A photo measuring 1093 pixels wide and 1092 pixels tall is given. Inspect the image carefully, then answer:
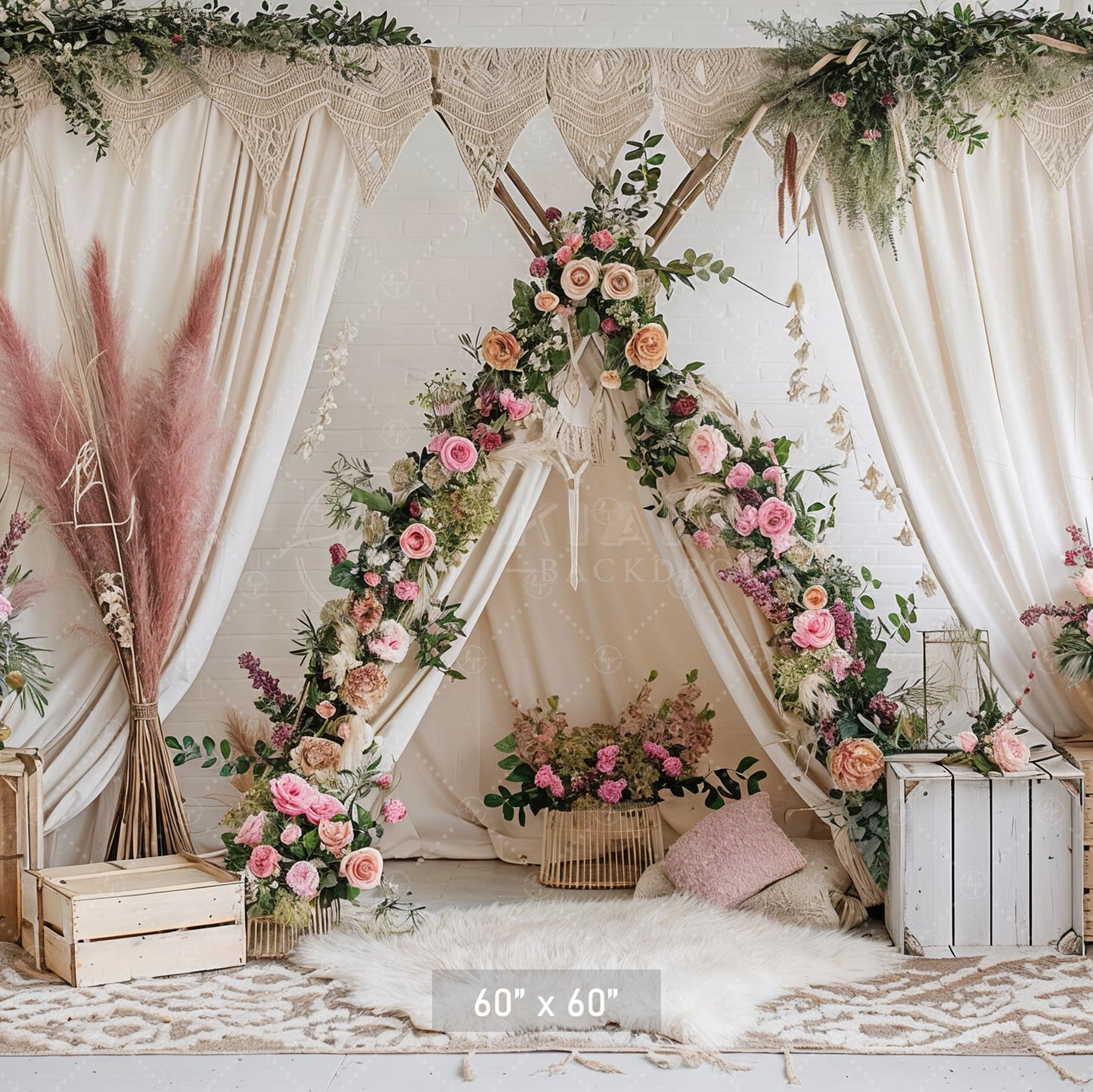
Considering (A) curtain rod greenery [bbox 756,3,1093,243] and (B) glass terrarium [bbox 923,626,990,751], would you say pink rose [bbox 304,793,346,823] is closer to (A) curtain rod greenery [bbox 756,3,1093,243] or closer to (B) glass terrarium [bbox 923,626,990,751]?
(B) glass terrarium [bbox 923,626,990,751]

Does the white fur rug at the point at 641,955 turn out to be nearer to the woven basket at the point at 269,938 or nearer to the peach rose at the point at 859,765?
the woven basket at the point at 269,938

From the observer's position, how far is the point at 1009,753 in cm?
264

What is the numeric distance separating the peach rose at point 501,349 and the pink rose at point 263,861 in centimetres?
126

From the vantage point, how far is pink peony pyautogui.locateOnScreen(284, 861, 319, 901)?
2.68m

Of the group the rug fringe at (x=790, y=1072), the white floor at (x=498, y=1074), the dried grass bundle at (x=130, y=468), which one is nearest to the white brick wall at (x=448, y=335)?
the dried grass bundle at (x=130, y=468)

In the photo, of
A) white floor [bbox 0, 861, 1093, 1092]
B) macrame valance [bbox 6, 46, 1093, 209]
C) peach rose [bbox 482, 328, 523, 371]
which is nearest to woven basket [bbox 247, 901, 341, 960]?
white floor [bbox 0, 861, 1093, 1092]

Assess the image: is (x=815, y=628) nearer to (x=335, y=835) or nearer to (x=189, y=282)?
(x=335, y=835)

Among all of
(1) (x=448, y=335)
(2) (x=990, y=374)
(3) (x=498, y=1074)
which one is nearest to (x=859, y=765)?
(2) (x=990, y=374)

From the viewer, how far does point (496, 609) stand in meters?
3.52

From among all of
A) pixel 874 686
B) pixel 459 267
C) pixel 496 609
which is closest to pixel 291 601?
pixel 496 609

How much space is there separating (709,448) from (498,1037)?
1.40 m

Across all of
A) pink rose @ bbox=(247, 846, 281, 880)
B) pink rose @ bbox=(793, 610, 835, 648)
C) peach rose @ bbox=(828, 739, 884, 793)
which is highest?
pink rose @ bbox=(793, 610, 835, 648)

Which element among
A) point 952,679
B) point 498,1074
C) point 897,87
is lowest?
point 498,1074

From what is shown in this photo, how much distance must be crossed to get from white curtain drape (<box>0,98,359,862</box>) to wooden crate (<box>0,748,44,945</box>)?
144mm
